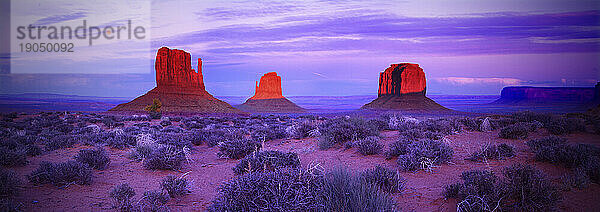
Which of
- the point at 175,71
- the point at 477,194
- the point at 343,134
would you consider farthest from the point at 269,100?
the point at 477,194

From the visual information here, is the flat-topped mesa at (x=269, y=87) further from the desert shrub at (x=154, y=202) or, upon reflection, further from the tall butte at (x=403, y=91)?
the desert shrub at (x=154, y=202)

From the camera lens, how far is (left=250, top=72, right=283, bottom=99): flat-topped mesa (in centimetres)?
9868

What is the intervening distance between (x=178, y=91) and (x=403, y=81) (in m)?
64.0

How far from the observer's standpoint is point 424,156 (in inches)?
250

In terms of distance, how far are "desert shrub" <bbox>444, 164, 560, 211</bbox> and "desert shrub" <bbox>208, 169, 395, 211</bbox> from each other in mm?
1278

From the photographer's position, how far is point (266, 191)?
354cm

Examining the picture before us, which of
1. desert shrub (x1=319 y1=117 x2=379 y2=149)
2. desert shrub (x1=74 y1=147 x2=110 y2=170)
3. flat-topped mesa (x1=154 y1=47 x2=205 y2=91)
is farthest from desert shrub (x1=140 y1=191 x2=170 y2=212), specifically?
flat-topped mesa (x1=154 y1=47 x2=205 y2=91)

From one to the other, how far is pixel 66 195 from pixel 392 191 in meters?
5.82

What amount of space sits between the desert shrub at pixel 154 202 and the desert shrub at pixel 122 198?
19 centimetres

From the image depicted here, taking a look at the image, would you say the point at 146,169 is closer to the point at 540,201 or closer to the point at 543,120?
the point at 540,201

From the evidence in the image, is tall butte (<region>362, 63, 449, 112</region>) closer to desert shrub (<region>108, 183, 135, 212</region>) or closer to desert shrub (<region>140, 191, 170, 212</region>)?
desert shrub (<region>140, 191, 170, 212</region>)

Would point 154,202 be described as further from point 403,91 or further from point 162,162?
point 403,91

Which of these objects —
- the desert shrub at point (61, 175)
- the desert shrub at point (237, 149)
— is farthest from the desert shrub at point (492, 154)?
the desert shrub at point (61, 175)

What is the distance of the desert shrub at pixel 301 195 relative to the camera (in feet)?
10.8
